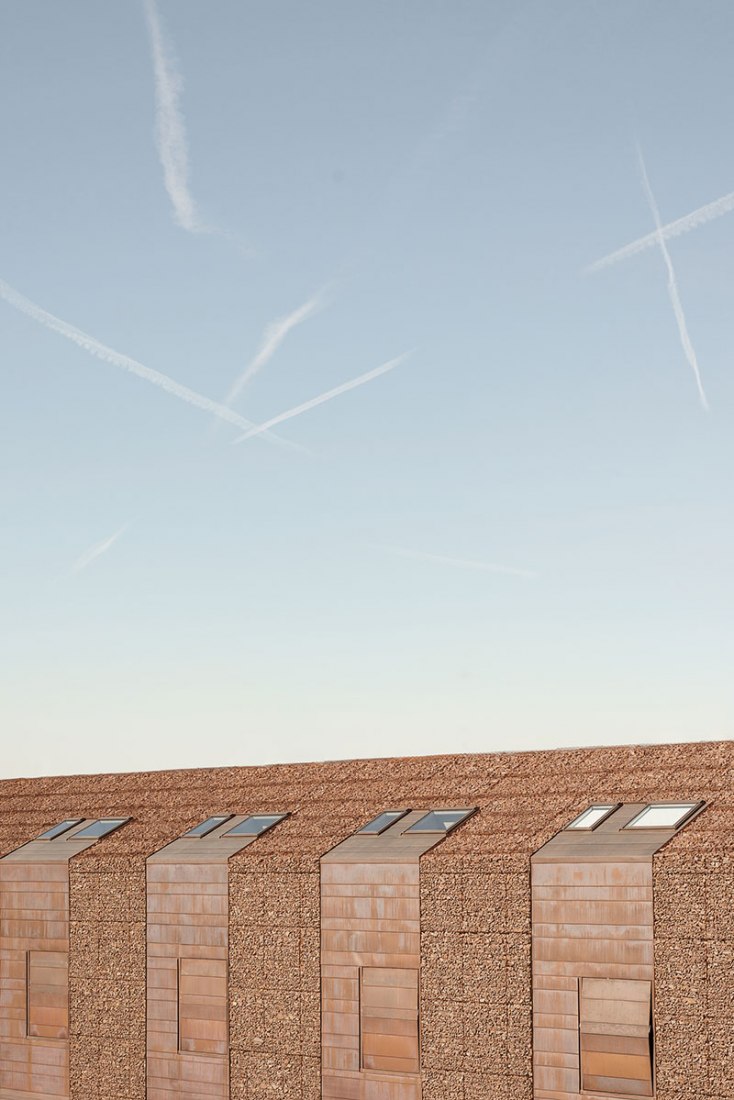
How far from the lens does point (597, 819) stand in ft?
97.9

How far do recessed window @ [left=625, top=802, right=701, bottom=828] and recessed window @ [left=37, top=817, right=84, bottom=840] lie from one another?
19.1 m

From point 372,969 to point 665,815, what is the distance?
7916 millimetres

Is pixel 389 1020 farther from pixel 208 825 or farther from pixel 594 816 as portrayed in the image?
pixel 208 825

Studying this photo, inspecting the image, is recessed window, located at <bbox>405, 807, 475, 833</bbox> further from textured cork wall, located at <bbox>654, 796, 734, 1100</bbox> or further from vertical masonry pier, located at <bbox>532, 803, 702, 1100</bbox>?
textured cork wall, located at <bbox>654, 796, 734, 1100</bbox>

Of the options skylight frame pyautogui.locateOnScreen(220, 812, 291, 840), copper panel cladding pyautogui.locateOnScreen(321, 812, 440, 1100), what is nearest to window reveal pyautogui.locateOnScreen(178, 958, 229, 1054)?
copper panel cladding pyautogui.locateOnScreen(321, 812, 440, 1100)

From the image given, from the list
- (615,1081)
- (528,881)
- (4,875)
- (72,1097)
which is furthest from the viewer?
(4,875)

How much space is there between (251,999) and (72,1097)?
7.26 metres

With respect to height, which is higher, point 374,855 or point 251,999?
point 374,855

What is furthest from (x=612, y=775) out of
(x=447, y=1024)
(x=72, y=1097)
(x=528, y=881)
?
(x=72, y=1097)

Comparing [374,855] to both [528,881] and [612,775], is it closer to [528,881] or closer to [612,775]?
[528,881]

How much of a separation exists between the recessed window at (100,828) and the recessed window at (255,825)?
4719 millimetres

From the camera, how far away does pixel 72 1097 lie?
117 ft

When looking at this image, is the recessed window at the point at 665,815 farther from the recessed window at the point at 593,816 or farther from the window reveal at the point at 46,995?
the window reveal at the point at 46,995

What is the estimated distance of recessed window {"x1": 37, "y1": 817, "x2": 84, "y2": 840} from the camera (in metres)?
39.8
